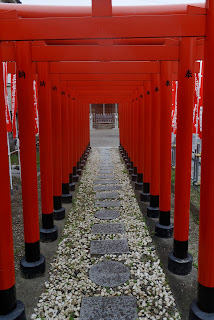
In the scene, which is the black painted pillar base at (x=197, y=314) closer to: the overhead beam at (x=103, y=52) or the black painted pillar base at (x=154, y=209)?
the overhead beam at (x=103, y=52)

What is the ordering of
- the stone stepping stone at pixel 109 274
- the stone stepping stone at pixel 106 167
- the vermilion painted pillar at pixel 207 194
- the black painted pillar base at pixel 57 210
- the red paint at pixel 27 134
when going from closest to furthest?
the vermilion painted pillar at pixel 207 194 → the red paint at pixel 27 134 → the stone stepping stone at pixel 109 274 → the black painted pillar base at pixel 57 210 → the stone stepping stone at pixel 106 167

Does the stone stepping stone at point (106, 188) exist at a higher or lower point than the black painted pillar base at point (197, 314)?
lower

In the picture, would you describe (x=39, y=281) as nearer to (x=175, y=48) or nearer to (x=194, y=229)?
(x=194, y=229)

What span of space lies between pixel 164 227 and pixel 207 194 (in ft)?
9.48

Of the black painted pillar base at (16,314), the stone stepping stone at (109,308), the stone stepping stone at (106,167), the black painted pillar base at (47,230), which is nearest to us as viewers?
the black painted pillar base at (16,314)

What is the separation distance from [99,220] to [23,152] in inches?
128

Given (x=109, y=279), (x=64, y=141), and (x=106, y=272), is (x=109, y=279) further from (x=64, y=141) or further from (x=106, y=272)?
(x=64, y=141)

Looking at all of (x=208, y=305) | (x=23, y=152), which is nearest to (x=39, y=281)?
(x=23, y=152)

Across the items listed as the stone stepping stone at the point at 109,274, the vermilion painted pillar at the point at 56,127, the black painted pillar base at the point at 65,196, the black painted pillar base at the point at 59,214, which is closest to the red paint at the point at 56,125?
the vermilion painted pillar at the point at 56,127

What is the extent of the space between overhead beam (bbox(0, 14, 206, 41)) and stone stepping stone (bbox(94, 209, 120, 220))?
4864 millimetres

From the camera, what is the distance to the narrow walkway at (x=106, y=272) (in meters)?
3.64

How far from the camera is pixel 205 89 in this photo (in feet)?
9.70

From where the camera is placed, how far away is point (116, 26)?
288 centimetres

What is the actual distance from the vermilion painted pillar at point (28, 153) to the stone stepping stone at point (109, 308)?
1114 millimetres
